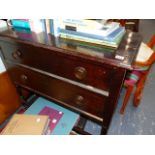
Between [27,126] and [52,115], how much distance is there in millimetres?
204

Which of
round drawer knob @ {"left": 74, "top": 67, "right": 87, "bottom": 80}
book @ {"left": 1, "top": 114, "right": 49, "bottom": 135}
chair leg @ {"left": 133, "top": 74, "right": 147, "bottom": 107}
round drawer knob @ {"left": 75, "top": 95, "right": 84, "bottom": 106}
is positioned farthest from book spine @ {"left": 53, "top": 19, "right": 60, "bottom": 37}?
chair leg @ {"left": 133, "top": 74, "right": 147, "bottom": 107}

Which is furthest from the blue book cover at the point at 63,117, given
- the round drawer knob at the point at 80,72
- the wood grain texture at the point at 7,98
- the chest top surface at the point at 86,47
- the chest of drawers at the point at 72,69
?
the chest top surface at the point at 86,47

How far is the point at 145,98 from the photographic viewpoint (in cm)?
157

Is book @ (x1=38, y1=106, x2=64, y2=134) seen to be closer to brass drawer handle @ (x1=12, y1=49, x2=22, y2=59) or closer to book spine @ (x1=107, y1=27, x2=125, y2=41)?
brass drawer handle @ (x1=12, y1=49, x2=22, y2=59)

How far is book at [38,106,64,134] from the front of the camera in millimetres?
982

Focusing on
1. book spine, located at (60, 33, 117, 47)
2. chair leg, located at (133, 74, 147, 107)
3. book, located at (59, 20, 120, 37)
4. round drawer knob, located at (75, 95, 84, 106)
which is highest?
book, located at (59, 20, 120, 37)

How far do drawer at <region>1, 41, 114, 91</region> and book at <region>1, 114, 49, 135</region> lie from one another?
35cm

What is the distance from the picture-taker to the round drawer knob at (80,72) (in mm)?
692

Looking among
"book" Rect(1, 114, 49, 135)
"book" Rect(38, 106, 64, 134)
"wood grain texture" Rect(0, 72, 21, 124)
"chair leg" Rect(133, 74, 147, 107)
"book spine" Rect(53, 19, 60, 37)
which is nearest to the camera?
"book spine" Rect(53, 19, 60, 37)

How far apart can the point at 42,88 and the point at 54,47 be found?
0.40 meters

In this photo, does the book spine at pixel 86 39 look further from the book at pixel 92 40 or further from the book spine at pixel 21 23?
the book spine at pixel 21 23
